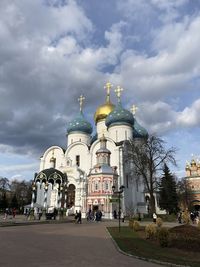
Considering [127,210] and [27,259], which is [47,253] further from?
[127,210]

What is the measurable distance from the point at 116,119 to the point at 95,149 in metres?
6.86

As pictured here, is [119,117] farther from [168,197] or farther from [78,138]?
[168,197]

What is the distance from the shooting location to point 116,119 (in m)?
51.3

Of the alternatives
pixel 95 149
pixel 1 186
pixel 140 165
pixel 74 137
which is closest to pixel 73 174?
pixel 95 149

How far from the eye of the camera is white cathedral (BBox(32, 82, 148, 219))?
42.0 metres

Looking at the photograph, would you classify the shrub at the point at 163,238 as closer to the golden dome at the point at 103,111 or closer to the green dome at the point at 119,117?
the green dome at the point at 119,117

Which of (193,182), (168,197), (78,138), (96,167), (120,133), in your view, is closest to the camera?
(96,167)

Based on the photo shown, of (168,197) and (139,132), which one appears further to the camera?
(139,132)

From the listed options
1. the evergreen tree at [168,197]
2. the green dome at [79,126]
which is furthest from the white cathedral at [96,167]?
the evergreen tree at [168,197]

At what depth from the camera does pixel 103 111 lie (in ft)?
190

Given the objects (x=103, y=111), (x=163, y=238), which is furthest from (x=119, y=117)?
(x=163, y=238)

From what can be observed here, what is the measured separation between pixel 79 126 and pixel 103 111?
647 cm

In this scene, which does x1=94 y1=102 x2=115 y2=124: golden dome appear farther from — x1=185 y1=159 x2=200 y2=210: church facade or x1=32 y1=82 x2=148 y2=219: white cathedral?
x1=185 y1=159 x2=200 y2=210: church facade

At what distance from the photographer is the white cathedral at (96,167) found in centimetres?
4200
